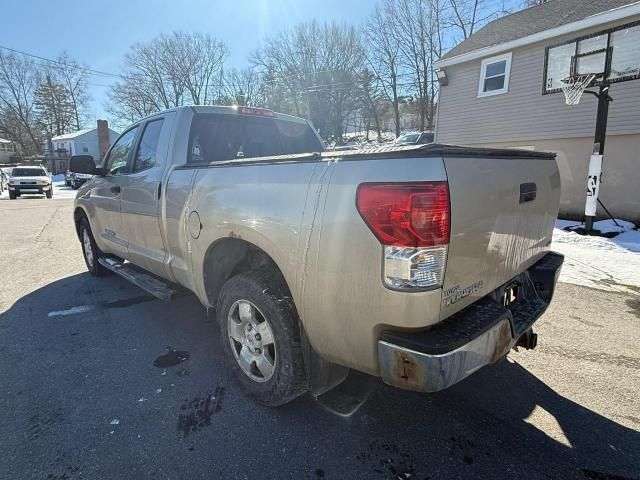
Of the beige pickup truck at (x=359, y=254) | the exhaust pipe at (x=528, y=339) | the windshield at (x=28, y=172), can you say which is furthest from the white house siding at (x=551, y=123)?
the windshield at (x=28, y=172)

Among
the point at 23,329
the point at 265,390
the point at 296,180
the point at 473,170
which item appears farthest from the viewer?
the point at 23,329

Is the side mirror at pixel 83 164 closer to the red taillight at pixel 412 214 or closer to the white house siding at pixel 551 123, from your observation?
the red taillight at pixel 412 214

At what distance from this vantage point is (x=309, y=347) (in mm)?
2215

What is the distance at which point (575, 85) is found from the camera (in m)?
9.09

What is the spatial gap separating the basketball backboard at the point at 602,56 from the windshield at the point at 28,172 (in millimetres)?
24914

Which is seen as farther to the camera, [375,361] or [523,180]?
[523,180]

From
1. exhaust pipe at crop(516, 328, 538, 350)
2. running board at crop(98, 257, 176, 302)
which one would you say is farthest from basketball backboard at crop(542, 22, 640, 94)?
running board at crop(98, 257, 176, 302)

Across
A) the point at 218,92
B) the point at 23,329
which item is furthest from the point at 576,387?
the point at 218,92

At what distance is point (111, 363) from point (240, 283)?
153 centimetres

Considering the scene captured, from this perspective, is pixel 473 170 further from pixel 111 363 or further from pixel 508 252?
pixel 111 363

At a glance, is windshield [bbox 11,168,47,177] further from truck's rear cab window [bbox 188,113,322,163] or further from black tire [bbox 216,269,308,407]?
black tire [bbox 216,269,308,407]

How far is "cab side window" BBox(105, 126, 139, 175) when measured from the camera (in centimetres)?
426

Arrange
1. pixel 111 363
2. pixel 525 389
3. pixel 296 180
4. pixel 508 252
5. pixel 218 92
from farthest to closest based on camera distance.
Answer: pixel 218 92, pixel 111 363, pixel 525 389, pixel 508 252, pixel 296 180

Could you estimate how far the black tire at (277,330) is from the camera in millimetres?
2283
